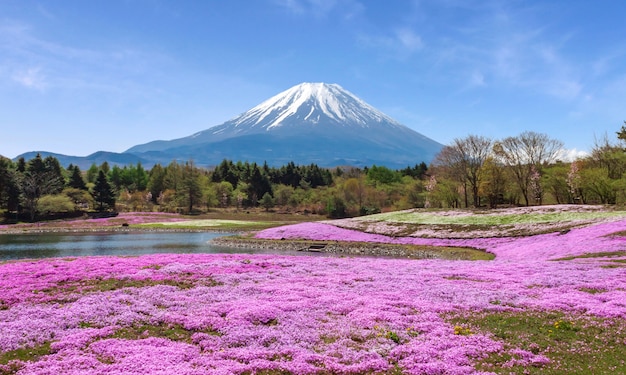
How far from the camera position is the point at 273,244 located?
49.1m

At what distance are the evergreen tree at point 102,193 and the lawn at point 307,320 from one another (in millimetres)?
85395

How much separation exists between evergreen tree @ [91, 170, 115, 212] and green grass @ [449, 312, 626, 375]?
4047 inches

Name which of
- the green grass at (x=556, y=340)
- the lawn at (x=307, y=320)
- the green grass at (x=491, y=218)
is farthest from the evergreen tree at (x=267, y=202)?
the green grass at (x=556, y=340)

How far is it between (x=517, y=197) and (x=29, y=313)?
291ft

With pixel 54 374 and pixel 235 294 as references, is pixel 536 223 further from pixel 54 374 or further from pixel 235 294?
pixel 54 374

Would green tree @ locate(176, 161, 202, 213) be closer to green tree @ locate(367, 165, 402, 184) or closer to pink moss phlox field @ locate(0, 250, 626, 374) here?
green tree @ locate(367, 165, 402, 184)

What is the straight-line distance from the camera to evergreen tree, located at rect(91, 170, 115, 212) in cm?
9825

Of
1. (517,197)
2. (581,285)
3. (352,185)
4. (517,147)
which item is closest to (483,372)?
(581,285)

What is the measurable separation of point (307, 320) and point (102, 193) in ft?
330

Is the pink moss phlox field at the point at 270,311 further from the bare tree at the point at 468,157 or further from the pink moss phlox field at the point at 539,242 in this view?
Result: the bare tree at the point at 468,157

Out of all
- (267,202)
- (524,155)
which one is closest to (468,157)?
(524,155)

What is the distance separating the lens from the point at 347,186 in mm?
107500

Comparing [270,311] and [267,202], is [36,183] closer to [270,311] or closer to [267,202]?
[267,202]

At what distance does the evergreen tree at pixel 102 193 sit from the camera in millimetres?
98250
